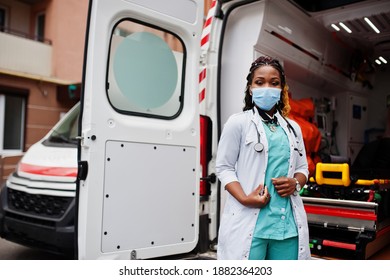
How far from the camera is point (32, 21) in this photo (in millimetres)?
11875

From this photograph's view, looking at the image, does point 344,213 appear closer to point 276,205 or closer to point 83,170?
point 276,205

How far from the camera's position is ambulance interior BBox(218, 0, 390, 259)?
3.20 m

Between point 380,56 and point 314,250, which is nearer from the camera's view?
point 314,250

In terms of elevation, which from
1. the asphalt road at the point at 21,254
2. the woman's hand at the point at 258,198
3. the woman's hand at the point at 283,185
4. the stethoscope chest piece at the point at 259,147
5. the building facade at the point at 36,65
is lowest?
the asphalt road at the point at 21,254

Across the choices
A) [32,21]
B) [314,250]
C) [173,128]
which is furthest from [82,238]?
[32,21]

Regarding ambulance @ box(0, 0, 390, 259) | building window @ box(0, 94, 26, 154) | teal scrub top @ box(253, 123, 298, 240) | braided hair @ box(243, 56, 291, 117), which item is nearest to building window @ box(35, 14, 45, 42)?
building window @ box(0, 94, 26, 154)

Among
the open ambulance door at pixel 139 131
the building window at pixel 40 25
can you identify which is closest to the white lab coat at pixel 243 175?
the open ambulance door at pixel 139 131

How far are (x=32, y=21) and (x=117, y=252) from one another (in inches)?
438

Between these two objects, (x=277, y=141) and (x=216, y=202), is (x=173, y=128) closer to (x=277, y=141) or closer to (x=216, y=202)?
(x=216, y=202)

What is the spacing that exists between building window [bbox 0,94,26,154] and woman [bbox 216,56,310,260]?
8.95m

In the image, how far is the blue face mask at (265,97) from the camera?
6.18 ft

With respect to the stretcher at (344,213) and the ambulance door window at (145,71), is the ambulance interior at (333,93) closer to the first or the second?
the stretcher at (344,213)

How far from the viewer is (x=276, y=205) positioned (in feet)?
5.89

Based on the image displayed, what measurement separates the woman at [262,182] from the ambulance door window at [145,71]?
896 mm
